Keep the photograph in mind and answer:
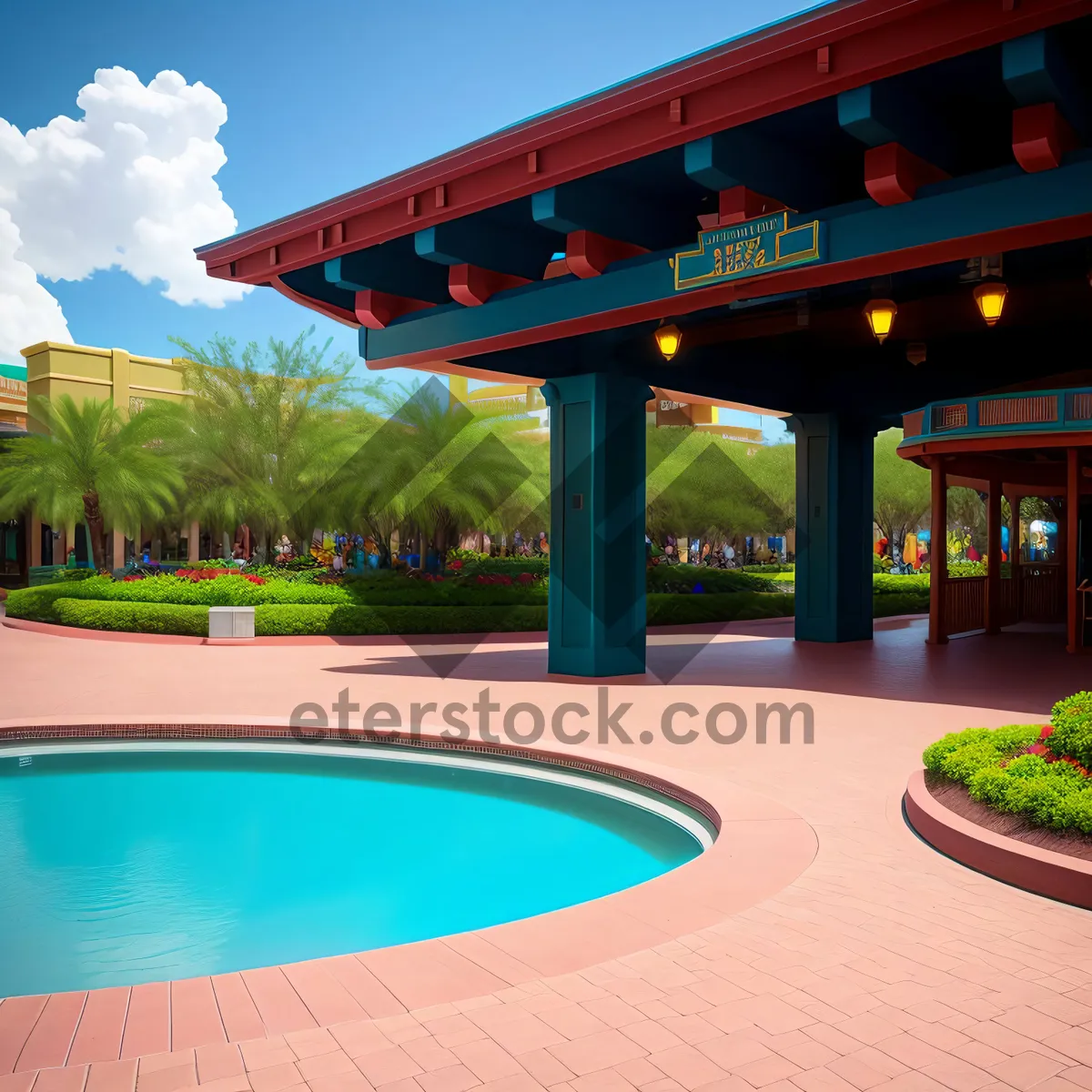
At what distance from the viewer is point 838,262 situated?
8.13 metres

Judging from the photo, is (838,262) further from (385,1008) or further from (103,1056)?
(103,1056)

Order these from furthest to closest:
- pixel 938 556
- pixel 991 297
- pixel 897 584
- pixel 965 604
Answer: pixel 897 584, pixel 965 604, pixel 938 556, pixel 991 297

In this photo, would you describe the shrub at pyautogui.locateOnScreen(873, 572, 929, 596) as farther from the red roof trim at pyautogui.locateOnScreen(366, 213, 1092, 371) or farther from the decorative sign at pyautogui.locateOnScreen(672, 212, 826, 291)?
the decorative sign at pyautogui.locateOnScreen(672, 212, 826, 291)

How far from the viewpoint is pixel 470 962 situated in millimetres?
4000

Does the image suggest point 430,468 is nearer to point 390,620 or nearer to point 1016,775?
point 390,620

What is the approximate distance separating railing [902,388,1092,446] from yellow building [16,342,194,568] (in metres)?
32.9

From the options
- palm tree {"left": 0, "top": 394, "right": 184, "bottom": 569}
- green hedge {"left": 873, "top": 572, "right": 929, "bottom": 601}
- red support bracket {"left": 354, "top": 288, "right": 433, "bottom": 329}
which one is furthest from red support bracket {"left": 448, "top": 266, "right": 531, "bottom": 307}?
palm tree {"left": 0, "top": 394, "right": 184, "bottom": 569}

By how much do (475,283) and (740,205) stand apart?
10.6 feet

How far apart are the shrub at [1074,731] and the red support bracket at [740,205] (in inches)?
182

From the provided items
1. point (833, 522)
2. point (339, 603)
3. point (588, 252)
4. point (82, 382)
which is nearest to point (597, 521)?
point (588, 252)

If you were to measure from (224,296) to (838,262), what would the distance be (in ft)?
645

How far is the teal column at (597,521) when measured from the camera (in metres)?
12.6

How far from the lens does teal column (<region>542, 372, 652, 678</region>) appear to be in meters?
12.6

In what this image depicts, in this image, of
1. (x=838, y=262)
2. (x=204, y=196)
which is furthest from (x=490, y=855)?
(x=204, y=196)
